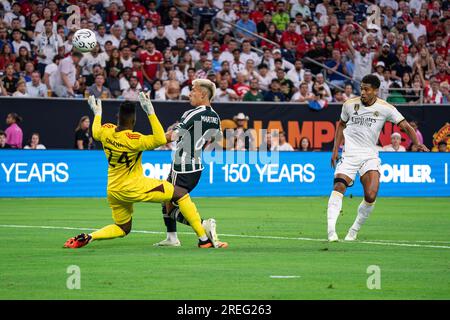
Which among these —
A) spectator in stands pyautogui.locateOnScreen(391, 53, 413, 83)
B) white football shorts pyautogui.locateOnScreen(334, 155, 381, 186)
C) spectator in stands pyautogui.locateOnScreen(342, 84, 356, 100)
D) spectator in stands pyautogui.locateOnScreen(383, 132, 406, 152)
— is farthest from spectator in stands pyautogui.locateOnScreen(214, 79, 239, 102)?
white football shorts pyautogui.locateOnScreen(334, 155, 381, 186)

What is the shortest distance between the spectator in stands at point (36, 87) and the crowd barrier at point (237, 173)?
226 centimetres

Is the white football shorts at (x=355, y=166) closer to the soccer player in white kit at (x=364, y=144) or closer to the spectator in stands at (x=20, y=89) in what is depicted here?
the soccer player in white kit at (x=364, y=144)

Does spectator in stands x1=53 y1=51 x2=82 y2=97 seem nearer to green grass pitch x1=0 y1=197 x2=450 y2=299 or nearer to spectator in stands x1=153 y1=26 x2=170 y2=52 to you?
spectator in stands x1=153 y1=26 x2=170 y2=52

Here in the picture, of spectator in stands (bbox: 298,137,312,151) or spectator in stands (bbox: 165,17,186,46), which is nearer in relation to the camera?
spectator in stands (bbox: 298,137,312,151)

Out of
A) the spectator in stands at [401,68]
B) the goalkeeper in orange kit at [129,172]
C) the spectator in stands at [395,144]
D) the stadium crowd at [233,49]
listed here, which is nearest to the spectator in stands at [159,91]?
the stadium crowd at [233,49]

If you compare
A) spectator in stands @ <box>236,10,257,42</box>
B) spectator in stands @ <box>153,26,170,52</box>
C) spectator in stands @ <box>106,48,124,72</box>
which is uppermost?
spectator in stands @ <box>236,10,257,42</box>

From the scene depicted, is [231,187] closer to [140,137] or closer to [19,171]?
[19,171]

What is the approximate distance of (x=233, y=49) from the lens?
3156 cm

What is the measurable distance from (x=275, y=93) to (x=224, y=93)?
176 cm

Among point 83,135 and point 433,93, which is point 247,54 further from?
point 83,135

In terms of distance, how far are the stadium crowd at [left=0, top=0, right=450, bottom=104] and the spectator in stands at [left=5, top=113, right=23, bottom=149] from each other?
80 centimetres

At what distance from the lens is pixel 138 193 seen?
13695 mm

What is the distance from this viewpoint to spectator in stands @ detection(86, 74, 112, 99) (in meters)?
27.9
